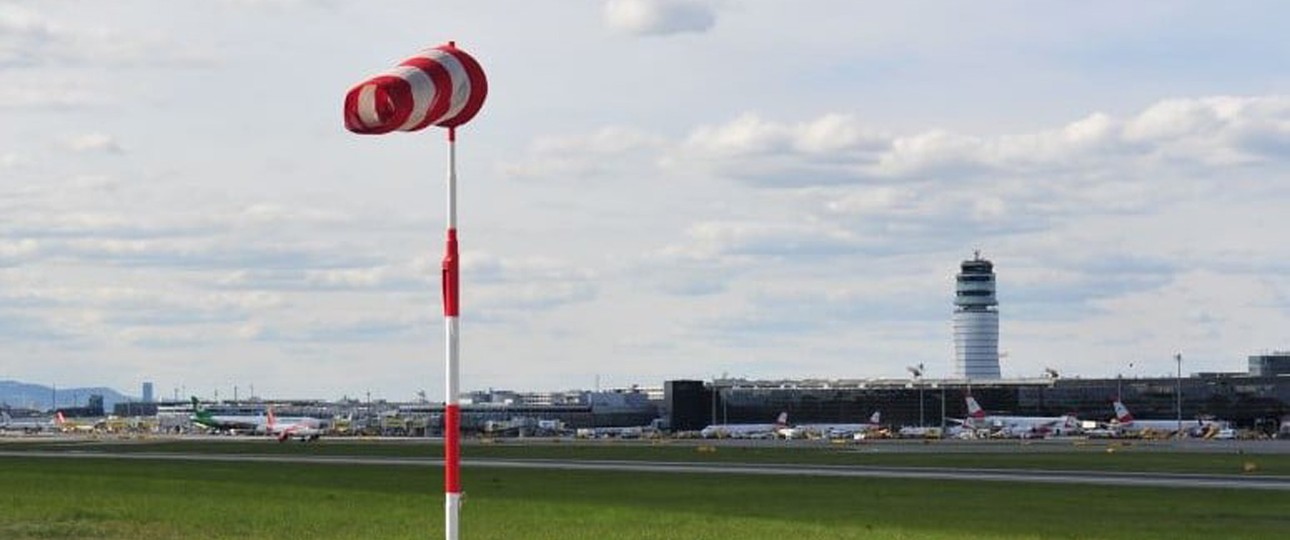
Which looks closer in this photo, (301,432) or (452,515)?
(452,515)

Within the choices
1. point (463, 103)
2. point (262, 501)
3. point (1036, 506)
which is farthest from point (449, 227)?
point (1036, 506)

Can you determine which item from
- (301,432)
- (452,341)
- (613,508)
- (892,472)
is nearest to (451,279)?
(452,341)

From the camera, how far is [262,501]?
148 ft

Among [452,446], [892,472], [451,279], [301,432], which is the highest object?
[451,279]

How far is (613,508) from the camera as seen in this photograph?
4478 centimetres

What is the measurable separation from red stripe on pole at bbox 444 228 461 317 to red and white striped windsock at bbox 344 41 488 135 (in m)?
1.11

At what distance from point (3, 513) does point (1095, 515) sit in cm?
2436

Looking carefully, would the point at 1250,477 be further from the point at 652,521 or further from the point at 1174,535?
the point at 652,521

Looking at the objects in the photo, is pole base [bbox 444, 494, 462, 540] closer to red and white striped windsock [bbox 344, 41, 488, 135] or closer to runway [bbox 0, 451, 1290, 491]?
red and white striped windsock [bbox 344, 41, 488, 135]

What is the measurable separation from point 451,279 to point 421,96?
6.18 ft

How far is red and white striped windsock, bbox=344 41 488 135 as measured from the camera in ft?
56.3

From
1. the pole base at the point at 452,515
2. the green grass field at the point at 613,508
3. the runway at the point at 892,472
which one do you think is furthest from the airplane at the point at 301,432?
the pole base at the point at 452,515

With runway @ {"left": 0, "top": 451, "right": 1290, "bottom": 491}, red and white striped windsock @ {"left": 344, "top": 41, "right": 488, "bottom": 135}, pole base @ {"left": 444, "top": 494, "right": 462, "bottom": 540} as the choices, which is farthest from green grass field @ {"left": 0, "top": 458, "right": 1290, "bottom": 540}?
red and white striped windsock @ {"left": 344, "top": 41, "right": 488, "bottom": 135}

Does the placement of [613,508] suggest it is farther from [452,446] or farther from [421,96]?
[421,96]
